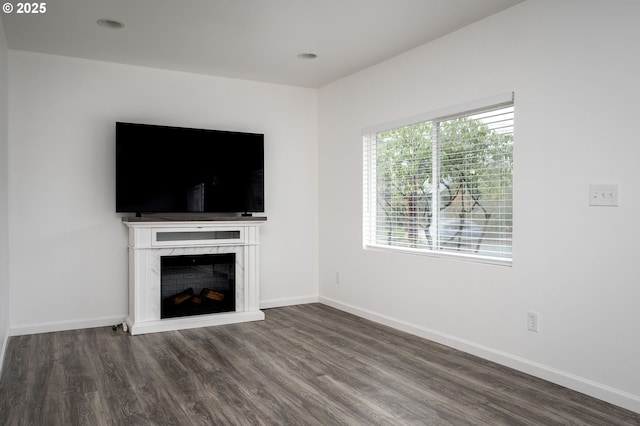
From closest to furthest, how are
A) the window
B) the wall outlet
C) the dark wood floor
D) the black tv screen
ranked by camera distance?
1. the dark wood floor
2. the wall outlet
3. the window
4. the black tv screen

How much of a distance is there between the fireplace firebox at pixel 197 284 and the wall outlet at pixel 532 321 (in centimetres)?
263

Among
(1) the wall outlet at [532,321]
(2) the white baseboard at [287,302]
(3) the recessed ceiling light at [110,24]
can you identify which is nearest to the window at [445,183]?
(1) the wall outlet at [532,321]

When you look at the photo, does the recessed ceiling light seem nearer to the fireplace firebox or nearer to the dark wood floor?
the fireplace firebox

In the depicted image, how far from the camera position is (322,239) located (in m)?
5.30

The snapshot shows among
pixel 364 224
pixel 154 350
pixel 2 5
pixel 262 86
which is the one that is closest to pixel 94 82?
pixel 2 5

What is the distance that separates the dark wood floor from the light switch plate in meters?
1.11

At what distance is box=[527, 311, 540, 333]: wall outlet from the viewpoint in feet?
9.79

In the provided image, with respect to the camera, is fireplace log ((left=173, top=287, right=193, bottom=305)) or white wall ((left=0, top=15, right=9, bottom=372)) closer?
white wall ((left=0, top=15, right=9, bottom=372))

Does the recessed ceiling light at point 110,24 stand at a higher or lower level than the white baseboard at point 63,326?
higher

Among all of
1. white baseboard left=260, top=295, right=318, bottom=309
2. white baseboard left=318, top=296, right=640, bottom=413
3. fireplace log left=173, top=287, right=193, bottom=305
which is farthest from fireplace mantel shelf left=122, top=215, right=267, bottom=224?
white baseboard left=318, top=296, right=640, bottom=413

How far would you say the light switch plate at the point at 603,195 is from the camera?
2584 millimetres

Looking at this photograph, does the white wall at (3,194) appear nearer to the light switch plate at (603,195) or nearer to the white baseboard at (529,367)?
the white baseboard at (529,367)

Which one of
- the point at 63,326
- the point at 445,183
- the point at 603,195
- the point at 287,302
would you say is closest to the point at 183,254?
the point at 63,326

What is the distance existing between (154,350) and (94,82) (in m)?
2.48
